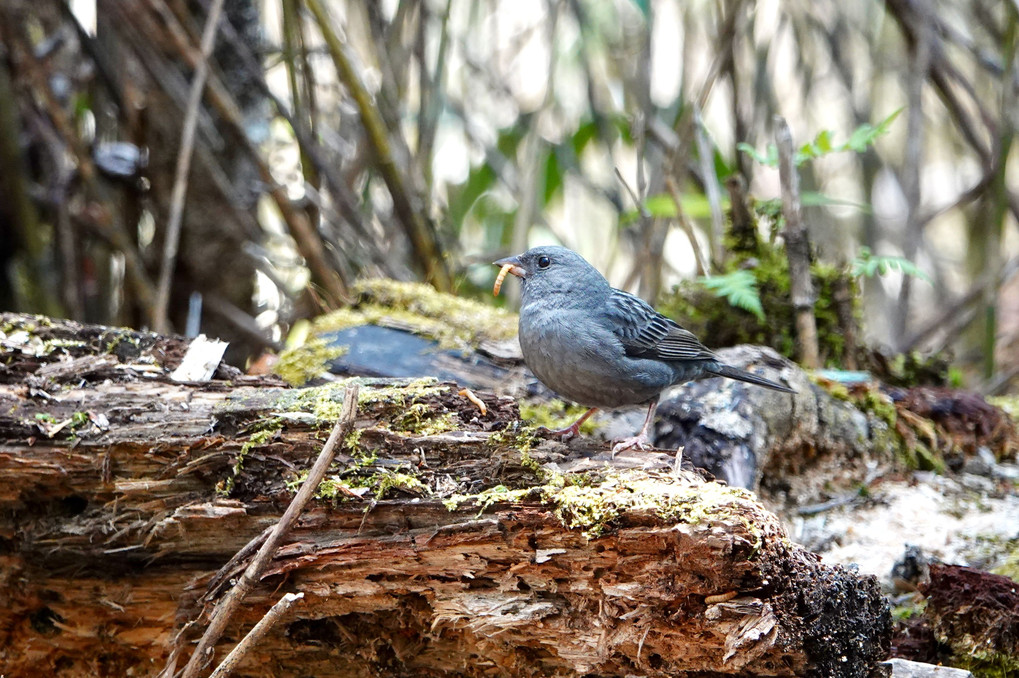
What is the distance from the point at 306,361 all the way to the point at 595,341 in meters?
1.40

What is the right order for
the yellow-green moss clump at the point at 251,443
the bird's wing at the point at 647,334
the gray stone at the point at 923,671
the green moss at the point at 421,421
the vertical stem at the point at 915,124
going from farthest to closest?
the vertical stem at the point at 915,124
the bird's wing at the point at 647,334
the green moss at the point at 421,421
the yellow-green moss clump at the point at 251,443
the gray stone at the point at 923,671

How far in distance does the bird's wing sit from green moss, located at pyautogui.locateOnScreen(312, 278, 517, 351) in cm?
89

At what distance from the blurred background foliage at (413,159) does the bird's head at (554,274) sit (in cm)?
93

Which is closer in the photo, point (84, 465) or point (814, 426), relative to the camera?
point (84, 465)

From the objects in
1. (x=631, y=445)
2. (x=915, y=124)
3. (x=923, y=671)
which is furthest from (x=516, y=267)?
(x=915, y=124)

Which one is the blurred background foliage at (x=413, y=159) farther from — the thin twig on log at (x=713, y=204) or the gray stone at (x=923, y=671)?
the gray stone at (x=923, y=671)

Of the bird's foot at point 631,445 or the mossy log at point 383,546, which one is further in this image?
the bird's foot at point 631,445

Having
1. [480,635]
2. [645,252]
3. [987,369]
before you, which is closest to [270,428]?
[480,635]

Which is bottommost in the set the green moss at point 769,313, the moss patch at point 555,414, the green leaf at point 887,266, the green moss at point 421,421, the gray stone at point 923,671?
the gray stone at point 923,671

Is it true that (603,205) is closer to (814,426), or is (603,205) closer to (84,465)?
(814,426)

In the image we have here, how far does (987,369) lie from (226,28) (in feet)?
18.0

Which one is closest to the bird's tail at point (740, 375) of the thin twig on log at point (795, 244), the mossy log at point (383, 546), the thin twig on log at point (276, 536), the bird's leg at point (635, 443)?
the bird's leg at point (635, 443)

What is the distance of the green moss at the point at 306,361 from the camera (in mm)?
4008

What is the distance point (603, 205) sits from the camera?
28.5ft
